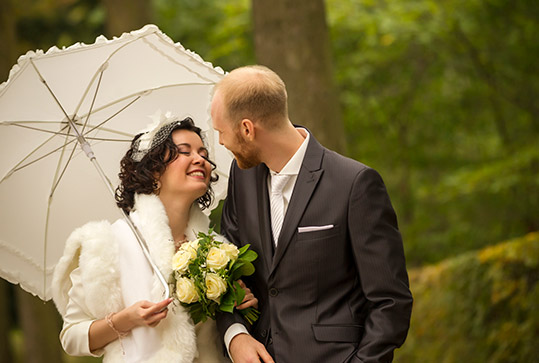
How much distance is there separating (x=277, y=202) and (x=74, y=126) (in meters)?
1.29

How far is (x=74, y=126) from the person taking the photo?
3934mm

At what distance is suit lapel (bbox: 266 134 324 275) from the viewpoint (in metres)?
3.25

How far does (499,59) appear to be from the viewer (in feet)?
32.7

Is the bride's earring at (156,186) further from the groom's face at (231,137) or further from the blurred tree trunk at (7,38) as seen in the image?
the blurred tree trunk at (7,38)

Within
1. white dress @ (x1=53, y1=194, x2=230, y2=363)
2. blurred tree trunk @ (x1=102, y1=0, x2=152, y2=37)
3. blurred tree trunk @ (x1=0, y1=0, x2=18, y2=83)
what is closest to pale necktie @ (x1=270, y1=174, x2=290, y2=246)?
white dress @ (x1=53, y1=194, x2=230, y2=363)

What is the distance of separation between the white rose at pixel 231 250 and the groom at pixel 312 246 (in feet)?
0.38

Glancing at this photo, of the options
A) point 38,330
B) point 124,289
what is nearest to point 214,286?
point 124,289

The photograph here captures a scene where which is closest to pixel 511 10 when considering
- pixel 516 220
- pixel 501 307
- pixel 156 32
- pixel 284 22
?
pixel 516 220

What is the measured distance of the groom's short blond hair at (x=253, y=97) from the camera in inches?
128

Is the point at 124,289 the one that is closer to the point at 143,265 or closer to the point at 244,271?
the point at 143,265

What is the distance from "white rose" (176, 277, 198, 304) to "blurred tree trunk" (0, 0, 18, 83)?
312 inches

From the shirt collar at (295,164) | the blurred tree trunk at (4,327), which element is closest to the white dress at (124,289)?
the shirt collar at (295,164)

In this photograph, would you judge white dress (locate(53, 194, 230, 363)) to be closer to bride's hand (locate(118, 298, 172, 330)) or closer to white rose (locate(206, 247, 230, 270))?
bride's hand (locate(118, 298, 172, 330))

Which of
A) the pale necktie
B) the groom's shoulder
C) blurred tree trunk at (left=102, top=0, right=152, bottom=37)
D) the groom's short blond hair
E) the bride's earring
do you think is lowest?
the pale necktie
